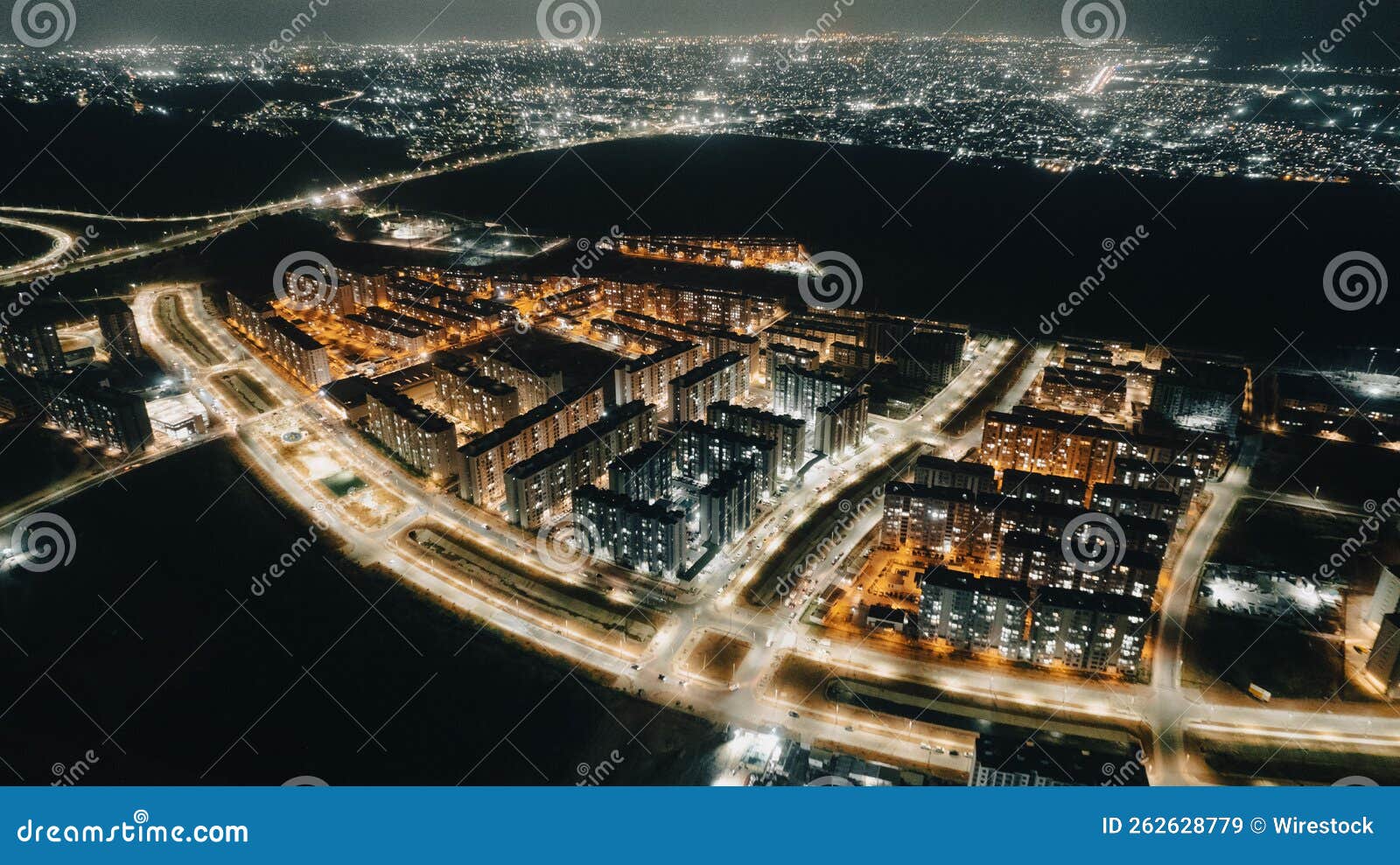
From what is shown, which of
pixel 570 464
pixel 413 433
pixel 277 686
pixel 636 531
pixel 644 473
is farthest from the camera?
pixel 413 433

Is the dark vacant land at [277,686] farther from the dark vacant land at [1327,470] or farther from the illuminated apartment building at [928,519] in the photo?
the dark vacant land at [1327,470]

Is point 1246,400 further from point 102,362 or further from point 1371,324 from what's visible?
point 102,362

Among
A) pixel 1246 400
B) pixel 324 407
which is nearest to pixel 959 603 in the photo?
pixel 1246 400

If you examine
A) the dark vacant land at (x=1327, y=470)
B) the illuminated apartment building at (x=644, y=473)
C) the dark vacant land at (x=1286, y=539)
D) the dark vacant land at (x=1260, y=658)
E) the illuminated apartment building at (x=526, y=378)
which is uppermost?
the illuminated apartment building at (x=526, y=378)

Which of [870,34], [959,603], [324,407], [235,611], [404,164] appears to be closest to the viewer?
[959,603]

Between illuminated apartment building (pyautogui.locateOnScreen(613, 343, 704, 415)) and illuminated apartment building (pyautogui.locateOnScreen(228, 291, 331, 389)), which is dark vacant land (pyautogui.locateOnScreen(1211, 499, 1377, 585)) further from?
illuminated apartment building (pyautogui.locateOnScreen(228, 291, 331, 389))

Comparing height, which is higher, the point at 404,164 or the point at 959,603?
the point at 404,164

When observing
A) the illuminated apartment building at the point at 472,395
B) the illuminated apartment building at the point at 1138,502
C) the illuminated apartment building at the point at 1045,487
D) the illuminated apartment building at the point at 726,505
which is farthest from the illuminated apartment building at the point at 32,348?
the illuminated apartment building at the point at 1138,502

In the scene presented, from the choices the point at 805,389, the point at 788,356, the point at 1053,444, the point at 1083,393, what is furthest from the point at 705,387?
the point at 1083,393

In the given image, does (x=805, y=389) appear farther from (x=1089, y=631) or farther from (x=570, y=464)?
(x=1089, y=631)
